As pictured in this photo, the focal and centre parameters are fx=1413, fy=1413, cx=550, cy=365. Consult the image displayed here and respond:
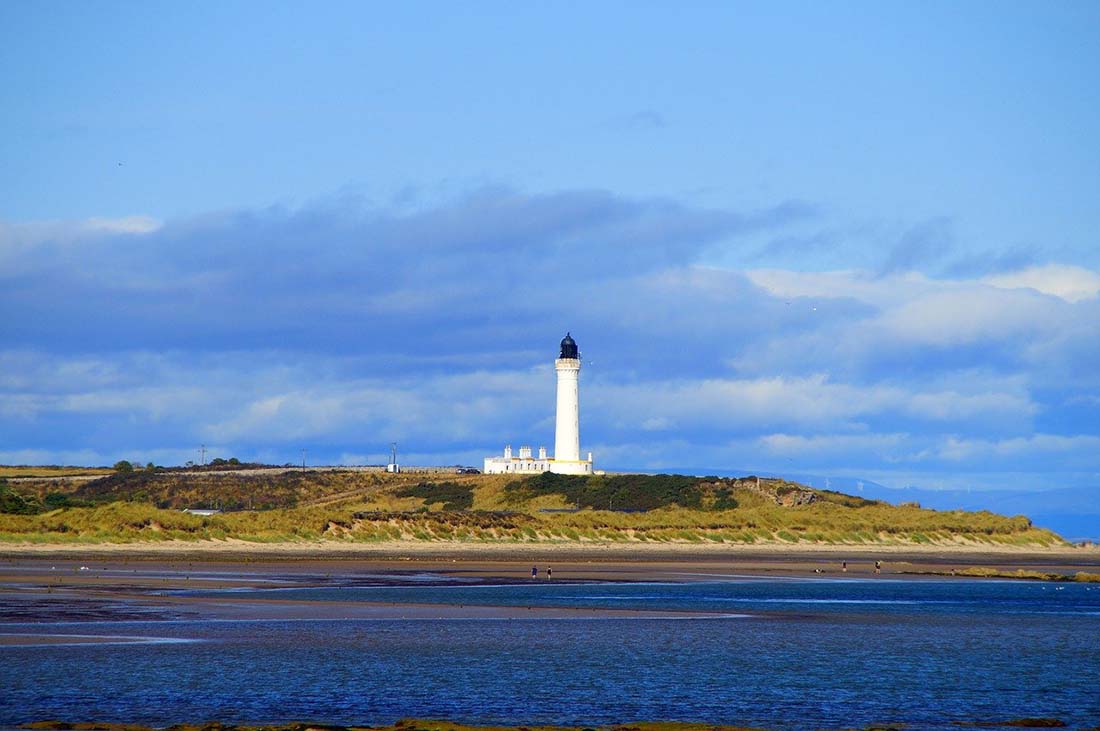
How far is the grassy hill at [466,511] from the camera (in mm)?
68438

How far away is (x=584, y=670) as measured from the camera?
27.6 metres

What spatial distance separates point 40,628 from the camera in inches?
1223

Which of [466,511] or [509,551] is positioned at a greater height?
[466,511]

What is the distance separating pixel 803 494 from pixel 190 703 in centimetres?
8045

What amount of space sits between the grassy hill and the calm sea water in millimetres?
29417

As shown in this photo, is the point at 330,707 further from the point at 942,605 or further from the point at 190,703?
the point at 942,605

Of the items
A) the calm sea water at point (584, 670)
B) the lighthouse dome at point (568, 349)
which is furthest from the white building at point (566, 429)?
the calm sea water at point (584, 670)

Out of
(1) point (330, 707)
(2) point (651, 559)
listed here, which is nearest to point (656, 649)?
(1) point (330, 707)

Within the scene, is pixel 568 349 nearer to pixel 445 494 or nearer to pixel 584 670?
pixel 445 494

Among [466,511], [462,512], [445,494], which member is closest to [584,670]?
[462,512]

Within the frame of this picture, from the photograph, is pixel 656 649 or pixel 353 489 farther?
pixel 353 489

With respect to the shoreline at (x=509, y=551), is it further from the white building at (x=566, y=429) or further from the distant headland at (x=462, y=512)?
the white building at (x=566, y=429)

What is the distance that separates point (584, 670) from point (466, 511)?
6062cm

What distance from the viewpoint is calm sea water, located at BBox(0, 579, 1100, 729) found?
22625mm
